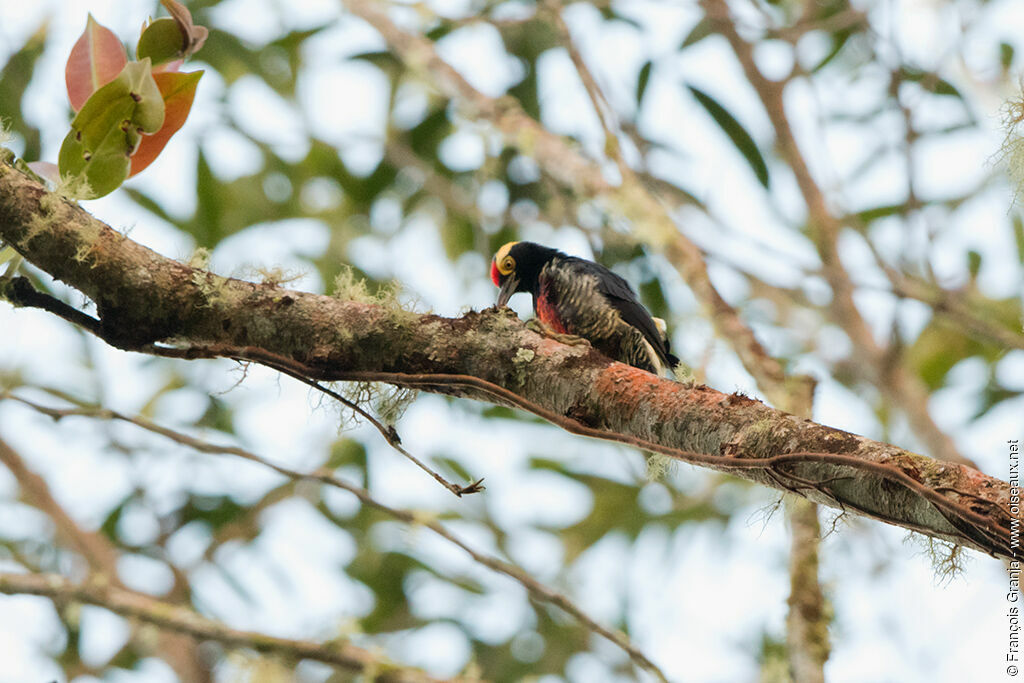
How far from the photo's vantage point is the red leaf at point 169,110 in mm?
1899

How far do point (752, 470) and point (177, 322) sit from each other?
106cm

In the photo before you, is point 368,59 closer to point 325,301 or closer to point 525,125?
point 525,125

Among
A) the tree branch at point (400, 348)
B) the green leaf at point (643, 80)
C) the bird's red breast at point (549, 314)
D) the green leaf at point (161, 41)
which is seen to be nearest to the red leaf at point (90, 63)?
the green leaf at point (161, 41)

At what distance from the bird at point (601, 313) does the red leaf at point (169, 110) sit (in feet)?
4.87

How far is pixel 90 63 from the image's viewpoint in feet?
6.37

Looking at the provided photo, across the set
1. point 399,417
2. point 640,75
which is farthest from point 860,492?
point 640,75

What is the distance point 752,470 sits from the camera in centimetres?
152

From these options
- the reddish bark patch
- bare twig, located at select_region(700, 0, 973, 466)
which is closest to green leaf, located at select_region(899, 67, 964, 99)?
bare twig, located at select_region(700, 0, 973, 466)

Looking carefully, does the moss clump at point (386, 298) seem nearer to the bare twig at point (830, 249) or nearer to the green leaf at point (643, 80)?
the bare twig at point (830, 249)

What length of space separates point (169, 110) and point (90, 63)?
0.21 metres

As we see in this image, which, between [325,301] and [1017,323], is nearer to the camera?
[325,301]

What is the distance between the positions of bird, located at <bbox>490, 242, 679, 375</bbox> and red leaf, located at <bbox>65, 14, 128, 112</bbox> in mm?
1579

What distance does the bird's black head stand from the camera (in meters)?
3.87

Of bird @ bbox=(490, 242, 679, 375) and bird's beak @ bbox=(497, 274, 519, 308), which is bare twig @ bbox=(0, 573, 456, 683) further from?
bird's beak @ bbox=(497, 274, 519, 308)
